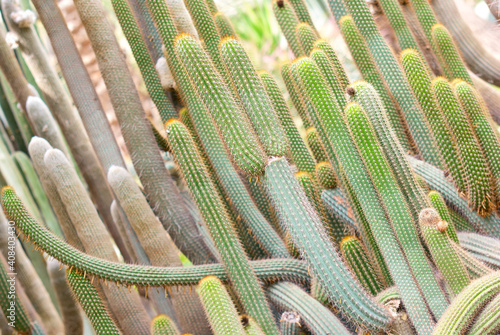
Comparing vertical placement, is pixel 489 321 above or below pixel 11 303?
below

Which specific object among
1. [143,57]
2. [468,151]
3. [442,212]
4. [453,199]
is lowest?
[442,212]

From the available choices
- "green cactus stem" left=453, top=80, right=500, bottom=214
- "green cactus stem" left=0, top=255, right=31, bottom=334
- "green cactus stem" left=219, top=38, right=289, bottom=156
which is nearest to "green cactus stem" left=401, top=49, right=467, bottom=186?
"green cactus stem" left=453, top=80, right=500, bottom=214

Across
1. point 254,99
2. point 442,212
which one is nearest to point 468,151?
point 442,212

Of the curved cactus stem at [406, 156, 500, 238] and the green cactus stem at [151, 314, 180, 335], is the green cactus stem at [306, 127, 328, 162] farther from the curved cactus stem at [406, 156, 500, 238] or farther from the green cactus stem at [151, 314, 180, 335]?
the green cactus stem at [151, 314, 180, 335]

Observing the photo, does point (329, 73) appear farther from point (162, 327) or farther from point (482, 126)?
point (162, 327)

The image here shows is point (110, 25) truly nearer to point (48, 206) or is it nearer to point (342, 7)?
point (48, 206)

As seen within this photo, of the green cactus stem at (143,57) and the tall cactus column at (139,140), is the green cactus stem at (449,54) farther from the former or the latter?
the tall cactus column at (139,140)

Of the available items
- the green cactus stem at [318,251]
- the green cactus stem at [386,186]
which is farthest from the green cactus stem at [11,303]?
the green cactus stem at [386,186]

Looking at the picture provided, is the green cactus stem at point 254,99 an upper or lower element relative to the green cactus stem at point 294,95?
lower
